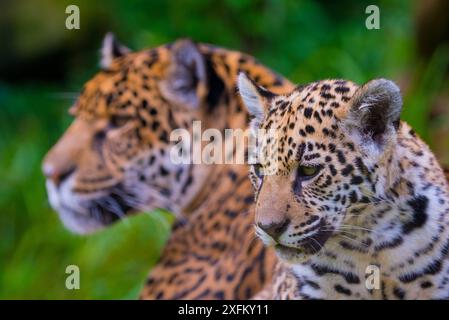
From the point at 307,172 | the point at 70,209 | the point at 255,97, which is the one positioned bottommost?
the point at 70,209

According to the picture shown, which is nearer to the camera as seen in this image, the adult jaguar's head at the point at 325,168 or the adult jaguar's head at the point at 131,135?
the adult jaguar's head at the point at 325,168

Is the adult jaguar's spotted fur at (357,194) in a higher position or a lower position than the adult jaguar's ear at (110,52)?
lower

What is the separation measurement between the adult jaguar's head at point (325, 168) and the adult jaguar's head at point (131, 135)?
4.97 feet

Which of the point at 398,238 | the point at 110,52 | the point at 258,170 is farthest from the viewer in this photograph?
the point at 110,52

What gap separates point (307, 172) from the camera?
13.4 feet

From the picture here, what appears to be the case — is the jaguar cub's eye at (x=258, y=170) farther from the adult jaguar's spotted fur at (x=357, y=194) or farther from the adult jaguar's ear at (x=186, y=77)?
the adult jaguar's ear at (x=186, y=77)

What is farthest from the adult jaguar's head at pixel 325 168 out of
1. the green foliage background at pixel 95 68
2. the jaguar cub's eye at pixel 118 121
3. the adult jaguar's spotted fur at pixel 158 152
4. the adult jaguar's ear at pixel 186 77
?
the green foliage background at pixel 95 68

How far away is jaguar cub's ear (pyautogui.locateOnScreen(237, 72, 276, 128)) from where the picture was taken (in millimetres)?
4438

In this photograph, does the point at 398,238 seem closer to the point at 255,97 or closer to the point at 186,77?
the point at 255,97

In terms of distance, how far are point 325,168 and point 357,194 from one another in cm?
17

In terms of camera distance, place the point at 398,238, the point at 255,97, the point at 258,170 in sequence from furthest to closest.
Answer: the point at 255,97 → the point at 258,170 → the point at 398,238

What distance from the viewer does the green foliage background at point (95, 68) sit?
7.61 metres

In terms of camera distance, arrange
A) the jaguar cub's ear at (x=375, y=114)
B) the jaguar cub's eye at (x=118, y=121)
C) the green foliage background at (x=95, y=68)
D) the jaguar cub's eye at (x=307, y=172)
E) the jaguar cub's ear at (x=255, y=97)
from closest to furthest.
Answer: the jaguar cub's ear at (x=375, y=114)
the jaguar cub's eye at (x=307, y=172)
the jaguar cub's ear at (x=255, y=97)
the jaguar cub's eye at (x=118, y=121)
the green foliage background at (x=95, y=68)

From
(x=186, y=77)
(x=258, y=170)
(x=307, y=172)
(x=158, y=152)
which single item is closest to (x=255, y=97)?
(x=258, y=170)
